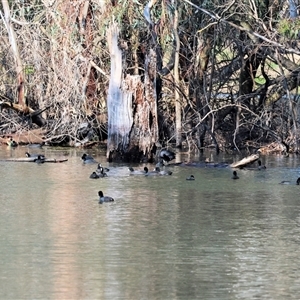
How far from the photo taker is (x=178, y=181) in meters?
16.3

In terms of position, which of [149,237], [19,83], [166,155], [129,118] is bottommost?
[149,237]

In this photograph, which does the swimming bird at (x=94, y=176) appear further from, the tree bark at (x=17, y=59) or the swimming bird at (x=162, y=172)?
the tree bark at (x=17, y=59)

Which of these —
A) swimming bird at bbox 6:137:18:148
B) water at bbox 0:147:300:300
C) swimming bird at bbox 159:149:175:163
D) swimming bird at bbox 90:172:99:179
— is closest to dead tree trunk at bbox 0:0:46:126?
swimming bird at bbox 6:137:18:148

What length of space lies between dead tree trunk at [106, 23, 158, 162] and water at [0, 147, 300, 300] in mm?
2284

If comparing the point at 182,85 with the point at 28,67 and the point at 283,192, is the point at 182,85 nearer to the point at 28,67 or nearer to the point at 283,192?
the point at 28,67

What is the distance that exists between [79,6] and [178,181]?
24.5ft

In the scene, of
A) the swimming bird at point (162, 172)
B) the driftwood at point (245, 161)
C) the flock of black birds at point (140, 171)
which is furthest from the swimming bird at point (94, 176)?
the driftwood at point (245, 161)

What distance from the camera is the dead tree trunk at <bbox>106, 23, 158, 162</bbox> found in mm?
19453

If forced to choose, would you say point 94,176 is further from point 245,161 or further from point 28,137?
point 28,137

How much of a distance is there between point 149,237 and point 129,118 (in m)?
8.59

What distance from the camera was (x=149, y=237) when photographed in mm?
11016

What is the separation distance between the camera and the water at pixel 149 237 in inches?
342

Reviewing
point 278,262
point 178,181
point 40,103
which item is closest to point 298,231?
point 278,262

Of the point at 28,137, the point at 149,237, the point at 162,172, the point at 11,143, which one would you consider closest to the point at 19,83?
the point at 28,137
